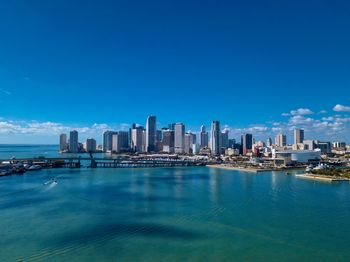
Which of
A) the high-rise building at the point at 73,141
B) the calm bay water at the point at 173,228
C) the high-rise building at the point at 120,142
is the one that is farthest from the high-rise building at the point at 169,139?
the calm bay water at the point at 173,228

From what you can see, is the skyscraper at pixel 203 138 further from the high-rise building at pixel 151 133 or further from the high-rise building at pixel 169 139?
the high-rise building at pixel 151 133

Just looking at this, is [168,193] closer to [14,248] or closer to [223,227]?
[223,227]

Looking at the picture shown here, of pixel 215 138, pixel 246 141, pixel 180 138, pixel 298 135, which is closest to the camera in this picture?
pixel 215 138

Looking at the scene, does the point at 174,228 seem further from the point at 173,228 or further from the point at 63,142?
the point at 63,142

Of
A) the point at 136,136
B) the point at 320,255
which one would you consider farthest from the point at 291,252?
the point at 136,136

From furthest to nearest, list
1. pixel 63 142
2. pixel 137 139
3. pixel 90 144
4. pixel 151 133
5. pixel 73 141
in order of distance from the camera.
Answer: pixel 90 144 → pixel 63 142 → pixel 137 139 → pixel 151 133 → pixel 73 141

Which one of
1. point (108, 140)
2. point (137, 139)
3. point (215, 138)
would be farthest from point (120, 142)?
point (215, 138)

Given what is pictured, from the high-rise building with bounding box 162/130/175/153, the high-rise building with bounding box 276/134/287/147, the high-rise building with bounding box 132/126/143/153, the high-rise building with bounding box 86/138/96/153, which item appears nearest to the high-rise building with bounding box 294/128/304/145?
the high-rise building with bounding box 276/134/287/147

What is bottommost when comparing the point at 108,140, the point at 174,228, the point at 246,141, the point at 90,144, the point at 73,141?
the point at 174,228
